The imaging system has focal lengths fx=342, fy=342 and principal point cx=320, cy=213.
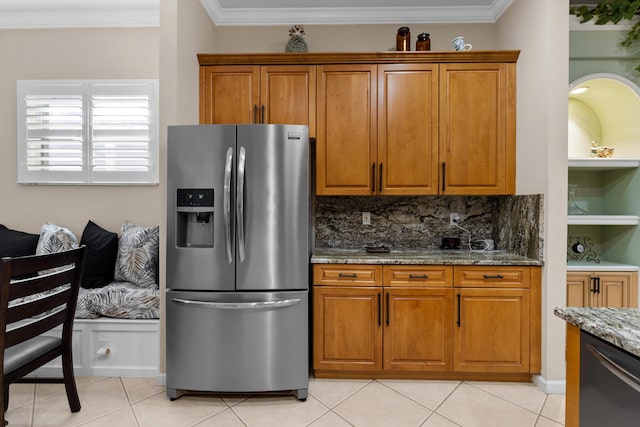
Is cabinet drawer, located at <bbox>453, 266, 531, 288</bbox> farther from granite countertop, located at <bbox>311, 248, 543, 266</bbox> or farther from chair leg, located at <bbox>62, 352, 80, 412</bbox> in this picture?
chair leg, located at <bbox>62, 352, 80, 412</bbox>

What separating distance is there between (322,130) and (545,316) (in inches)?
82.1

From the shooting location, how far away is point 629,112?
2.88 m

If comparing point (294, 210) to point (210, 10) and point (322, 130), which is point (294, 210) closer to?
point (322, 130)

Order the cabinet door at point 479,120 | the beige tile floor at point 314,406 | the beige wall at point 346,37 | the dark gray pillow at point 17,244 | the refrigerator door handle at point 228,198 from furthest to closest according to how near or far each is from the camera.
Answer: the beige wall at point 346,37 < the dark gray pillow at point 17,244 < the cabinet door at point 479,120 < the refrigerator door handle at point 228,198 < the beige tile floor at point 314,406

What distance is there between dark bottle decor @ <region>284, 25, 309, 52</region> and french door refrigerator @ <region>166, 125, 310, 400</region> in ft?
3.24

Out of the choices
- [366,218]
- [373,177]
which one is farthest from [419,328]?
[373,177]

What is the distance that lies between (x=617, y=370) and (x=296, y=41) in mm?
2835

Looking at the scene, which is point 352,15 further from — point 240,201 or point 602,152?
point 602,152

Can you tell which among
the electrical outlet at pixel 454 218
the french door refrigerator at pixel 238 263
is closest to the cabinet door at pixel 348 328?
the french door refrigerator at pixel 238 263

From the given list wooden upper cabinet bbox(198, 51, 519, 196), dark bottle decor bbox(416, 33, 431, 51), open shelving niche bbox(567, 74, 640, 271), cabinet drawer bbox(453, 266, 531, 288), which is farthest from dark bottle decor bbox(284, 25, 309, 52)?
open shelving niche bbox(567, 74, 640, 271)

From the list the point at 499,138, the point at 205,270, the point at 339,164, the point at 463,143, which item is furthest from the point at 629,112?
the point at 205,270

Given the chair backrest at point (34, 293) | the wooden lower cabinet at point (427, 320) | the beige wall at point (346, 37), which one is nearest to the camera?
the chair backrest at point (34, 293)

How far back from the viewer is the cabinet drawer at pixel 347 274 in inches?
96.9

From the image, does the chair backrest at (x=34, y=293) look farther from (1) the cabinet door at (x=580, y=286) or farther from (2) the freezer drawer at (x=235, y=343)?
(1) the cabinet door at (x=580, y=286)
